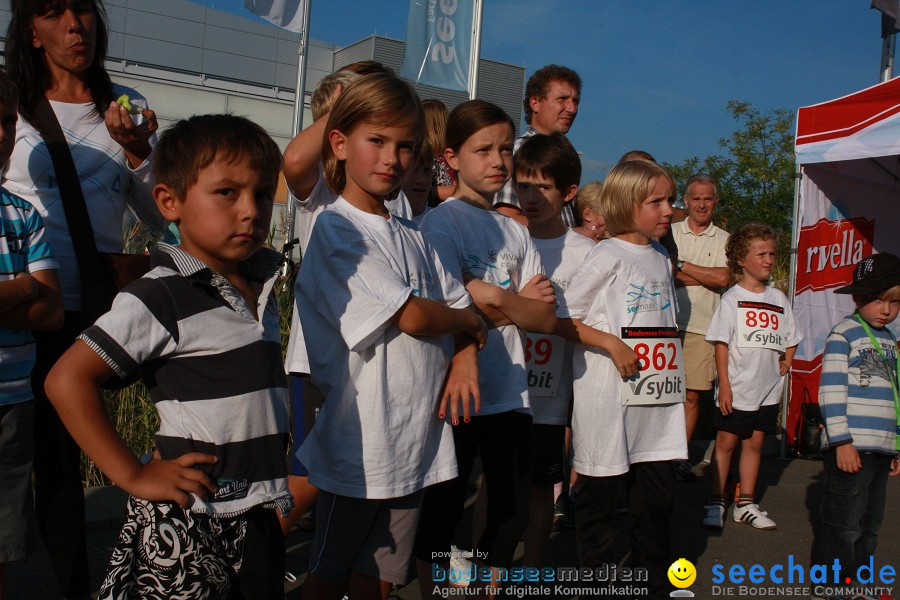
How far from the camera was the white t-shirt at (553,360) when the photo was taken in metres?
3.82

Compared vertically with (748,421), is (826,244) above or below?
above

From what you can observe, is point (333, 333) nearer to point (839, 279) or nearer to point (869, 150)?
point (869, 150)

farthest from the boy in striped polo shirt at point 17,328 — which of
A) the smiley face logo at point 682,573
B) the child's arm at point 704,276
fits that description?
the child's arm at point 704,276

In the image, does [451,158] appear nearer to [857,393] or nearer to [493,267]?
[493,267]

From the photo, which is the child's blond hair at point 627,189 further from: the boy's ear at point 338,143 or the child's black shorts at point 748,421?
the child's black shorts at point 748,421

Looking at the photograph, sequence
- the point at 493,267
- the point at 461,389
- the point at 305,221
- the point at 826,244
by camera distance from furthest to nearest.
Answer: the point at 826,244
the point at 305,221
the point at 493,267
the point at 461,389

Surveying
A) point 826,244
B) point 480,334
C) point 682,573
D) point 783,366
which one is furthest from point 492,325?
point 826,244

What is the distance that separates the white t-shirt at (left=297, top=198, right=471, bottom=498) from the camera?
7.98ft

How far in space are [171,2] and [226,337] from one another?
109 feet

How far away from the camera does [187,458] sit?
186cm

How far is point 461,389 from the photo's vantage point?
254 centimetres

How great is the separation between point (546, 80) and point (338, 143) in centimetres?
298

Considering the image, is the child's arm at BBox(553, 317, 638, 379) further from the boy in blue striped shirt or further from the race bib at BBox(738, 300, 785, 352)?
the race bib at BBox(738, 300, 785, 352)

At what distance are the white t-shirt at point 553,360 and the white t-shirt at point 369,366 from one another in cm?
Result: 127
